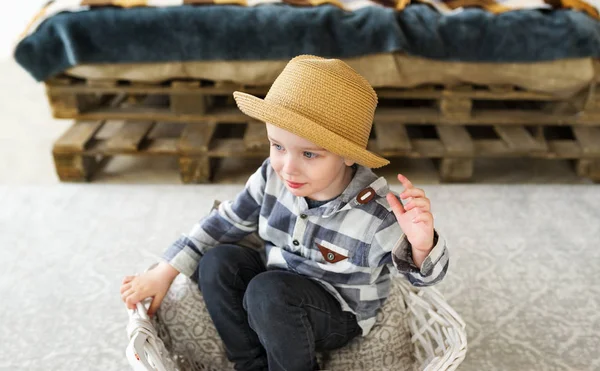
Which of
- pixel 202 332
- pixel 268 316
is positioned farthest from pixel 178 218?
pixel 268 316

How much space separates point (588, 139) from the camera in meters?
2.02

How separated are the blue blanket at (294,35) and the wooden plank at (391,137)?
29cm

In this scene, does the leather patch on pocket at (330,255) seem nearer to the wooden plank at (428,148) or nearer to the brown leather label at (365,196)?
the brown leather label at (365,196)

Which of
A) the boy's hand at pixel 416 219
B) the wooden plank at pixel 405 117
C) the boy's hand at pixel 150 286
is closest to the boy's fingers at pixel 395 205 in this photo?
the boy's hand at pixel 416 219

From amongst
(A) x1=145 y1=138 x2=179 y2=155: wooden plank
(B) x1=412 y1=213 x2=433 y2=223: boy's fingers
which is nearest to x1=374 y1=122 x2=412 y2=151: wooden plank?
(A) x1=145 y1=138 x2=179 y2=155: wooden plank

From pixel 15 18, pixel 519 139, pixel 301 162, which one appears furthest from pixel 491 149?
pixel 15 18

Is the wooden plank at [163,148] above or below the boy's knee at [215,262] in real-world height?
below

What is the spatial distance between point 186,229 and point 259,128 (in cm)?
43

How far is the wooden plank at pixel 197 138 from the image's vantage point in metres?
1.96

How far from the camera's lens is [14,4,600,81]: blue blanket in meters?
1.81

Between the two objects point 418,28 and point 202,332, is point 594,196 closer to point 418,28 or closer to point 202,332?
point 418,28

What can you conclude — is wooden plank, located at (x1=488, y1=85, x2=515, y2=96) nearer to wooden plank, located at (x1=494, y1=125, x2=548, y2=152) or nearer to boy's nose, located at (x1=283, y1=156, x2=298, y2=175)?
wooden plank, located at (x1=494, y1=125, x2=548, y2=152)

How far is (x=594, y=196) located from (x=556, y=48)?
0.48m

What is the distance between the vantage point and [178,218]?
1.84m
